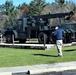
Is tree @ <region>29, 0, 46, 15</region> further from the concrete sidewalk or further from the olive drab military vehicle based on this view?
the concrete sidewalk

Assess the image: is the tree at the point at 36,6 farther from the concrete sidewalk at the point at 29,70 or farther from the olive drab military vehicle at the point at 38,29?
the concrete sidewalk at the point at 29,70

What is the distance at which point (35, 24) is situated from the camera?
31672 millimetres

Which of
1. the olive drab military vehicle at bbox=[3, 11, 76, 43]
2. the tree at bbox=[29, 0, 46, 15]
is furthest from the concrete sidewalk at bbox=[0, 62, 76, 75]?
the tree at bbox=[29, 0, 46, 15]

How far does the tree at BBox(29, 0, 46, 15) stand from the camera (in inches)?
3632

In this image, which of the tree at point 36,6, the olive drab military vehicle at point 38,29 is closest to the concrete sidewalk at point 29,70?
the olive drab military vehicle at point 38,29

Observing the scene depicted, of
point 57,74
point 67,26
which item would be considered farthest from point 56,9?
point 57,74

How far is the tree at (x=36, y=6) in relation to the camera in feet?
303

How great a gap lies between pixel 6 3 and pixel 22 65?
99.3m

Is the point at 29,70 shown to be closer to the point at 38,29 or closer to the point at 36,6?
the point at 38,29

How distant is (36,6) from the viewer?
94.6 meters

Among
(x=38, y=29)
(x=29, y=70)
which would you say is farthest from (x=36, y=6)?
(x=29, y=70)

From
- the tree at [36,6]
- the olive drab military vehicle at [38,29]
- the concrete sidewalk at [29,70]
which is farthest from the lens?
the tree at [36,6]

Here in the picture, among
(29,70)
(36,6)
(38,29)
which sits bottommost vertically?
(29,70)

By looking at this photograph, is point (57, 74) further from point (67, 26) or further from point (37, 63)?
point (67, 26)
